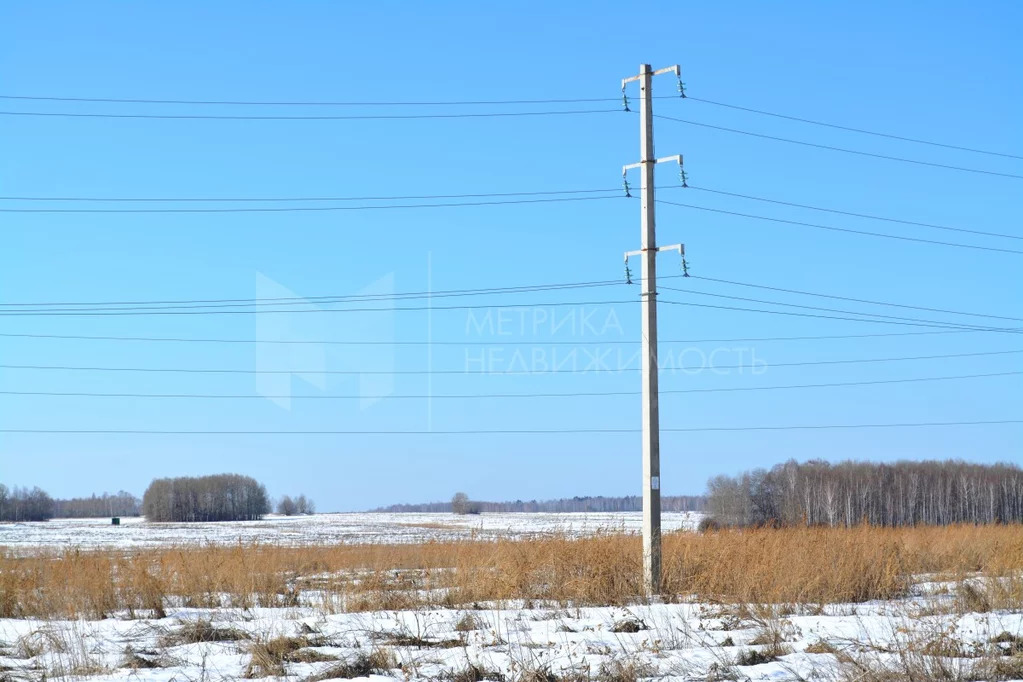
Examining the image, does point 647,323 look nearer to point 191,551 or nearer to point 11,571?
point 191,551

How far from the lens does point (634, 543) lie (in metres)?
17.7

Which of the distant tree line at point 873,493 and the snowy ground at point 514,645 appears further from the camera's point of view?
the distant tree line at point 873,493

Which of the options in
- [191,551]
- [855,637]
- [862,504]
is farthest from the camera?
[862,504]

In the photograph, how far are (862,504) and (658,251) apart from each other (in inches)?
3301

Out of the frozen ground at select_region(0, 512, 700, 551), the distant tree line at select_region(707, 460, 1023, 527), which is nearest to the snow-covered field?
the frozen ground at select_region(0, 512, 700, 551)

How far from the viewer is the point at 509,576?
1560 cm

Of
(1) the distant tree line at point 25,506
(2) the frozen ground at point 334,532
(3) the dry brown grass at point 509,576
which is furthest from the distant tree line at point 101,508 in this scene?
(3) the dry brown grass at point 509,576

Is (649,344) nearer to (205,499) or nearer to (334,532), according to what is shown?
(334,532)

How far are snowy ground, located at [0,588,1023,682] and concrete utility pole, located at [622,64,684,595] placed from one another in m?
2.45

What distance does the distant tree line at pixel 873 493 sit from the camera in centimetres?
9281

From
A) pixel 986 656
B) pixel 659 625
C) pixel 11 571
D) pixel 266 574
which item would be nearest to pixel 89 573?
pixel 11 571

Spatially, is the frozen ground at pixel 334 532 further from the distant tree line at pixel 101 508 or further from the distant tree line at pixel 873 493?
the distant tree line at pixel 101 508

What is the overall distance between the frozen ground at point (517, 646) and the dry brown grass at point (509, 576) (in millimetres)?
1150

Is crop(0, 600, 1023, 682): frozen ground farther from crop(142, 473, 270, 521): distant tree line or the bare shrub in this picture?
crop(142, 473, 270, 521): distant tree line
